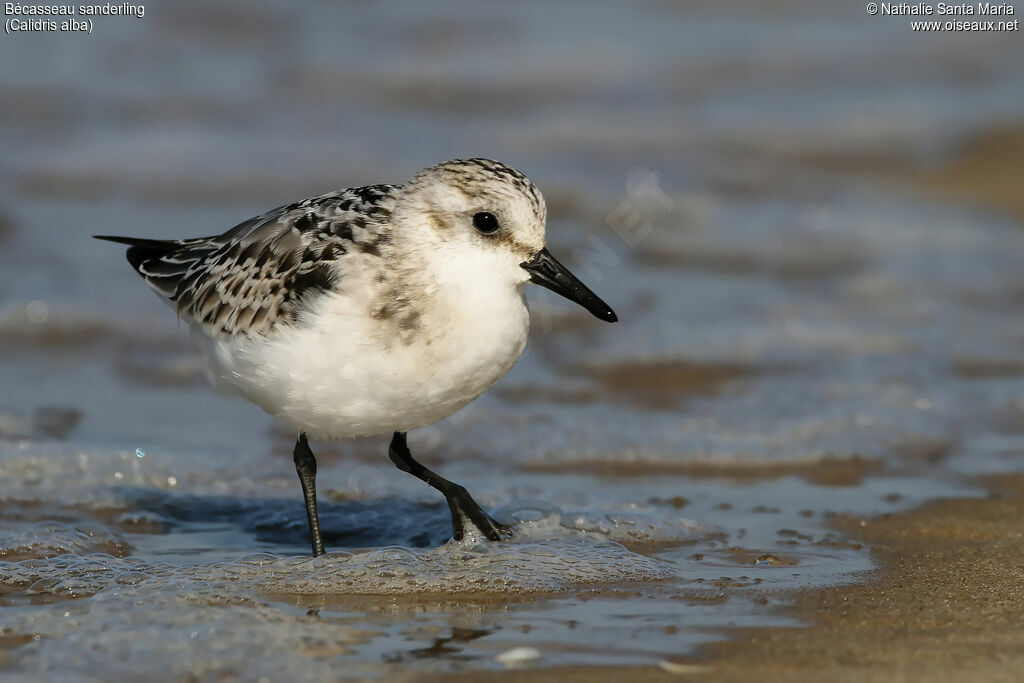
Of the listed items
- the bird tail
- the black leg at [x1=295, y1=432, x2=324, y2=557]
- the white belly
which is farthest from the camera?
the bird tail

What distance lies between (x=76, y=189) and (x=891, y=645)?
8.38 meters

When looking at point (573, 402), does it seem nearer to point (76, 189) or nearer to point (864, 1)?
point (76, 189)

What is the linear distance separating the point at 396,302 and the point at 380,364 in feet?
0.76

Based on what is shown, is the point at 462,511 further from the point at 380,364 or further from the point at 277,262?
the point at 277,262

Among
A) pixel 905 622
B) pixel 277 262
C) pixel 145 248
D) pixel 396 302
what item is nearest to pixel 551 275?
pixel 396 302

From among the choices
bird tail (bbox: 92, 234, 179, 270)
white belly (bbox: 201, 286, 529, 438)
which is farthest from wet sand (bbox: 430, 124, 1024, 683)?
bird tail (bbox: 92, 234, 179, 270)

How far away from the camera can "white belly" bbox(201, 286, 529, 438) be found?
16.5 ft

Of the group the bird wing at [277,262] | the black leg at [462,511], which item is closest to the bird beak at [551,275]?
the bird wing at [277,262]

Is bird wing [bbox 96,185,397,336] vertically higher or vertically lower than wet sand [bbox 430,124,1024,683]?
higher

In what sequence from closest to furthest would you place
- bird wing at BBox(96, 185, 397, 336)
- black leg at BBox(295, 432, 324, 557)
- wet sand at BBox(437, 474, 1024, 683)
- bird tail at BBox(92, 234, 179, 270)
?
wet sand at BBox(437, 474, 1024, 683), bird wing at BBox(96, 185, 397, 336), black leg at BBox(295, 432, 324, 557), bird tail at BBox(92, 234, 179, 270)

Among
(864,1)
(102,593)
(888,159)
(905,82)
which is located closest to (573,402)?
(102,593)

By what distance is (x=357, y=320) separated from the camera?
16.5 feet

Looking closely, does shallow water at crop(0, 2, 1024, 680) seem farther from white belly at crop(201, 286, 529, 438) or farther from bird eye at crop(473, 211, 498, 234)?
bird eye at crop(473, 211, 498, 234)

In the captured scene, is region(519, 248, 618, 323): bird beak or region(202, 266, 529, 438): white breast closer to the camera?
region(202, 266, 529, 438): white breast
